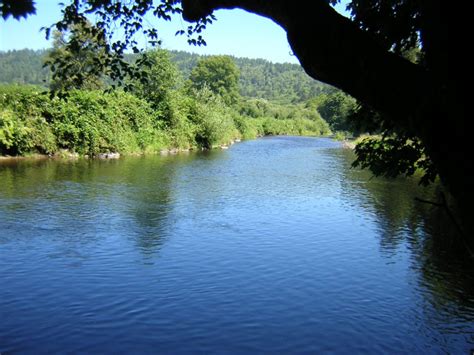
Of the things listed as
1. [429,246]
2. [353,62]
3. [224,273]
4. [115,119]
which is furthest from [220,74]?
[353,62]

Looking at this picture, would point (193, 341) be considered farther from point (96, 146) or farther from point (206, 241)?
point (96, 146)

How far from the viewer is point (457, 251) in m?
13.3

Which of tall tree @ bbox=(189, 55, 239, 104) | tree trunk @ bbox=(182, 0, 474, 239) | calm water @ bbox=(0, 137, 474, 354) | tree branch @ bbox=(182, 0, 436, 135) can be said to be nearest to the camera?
tree trunk @ bbox=(182, 0, 474, 239)

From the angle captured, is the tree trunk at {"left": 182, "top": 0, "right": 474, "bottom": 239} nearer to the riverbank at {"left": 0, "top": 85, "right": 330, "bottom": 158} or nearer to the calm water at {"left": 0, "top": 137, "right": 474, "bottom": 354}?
the calm water at {"left": 0, "top": 137, "right": 474, "bottom": 354}

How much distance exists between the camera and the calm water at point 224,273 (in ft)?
26.8

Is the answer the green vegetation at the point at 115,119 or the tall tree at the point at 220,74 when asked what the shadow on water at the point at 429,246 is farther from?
the tall tree at the point at 220,74

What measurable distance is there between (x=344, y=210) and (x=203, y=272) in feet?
28.1

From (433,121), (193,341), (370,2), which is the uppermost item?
(370,2)

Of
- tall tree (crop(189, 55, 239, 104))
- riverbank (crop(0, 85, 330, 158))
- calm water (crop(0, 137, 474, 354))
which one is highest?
tall tree (crop(189, 55, 239, 104))

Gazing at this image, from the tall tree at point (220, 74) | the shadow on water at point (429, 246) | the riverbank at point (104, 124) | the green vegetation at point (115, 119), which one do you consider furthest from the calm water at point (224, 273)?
the tall tree at point (220, 74)

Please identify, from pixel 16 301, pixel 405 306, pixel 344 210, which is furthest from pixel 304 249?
pixel 16 301

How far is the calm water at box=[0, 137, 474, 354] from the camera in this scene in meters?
8.17

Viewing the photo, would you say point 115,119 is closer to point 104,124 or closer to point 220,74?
point 104,124

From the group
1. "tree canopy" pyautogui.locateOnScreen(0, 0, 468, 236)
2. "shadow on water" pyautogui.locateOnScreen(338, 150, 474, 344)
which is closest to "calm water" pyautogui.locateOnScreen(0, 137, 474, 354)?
"shadow on water" pyautogui.locateOnScreen(338, 150, 474, 344)
